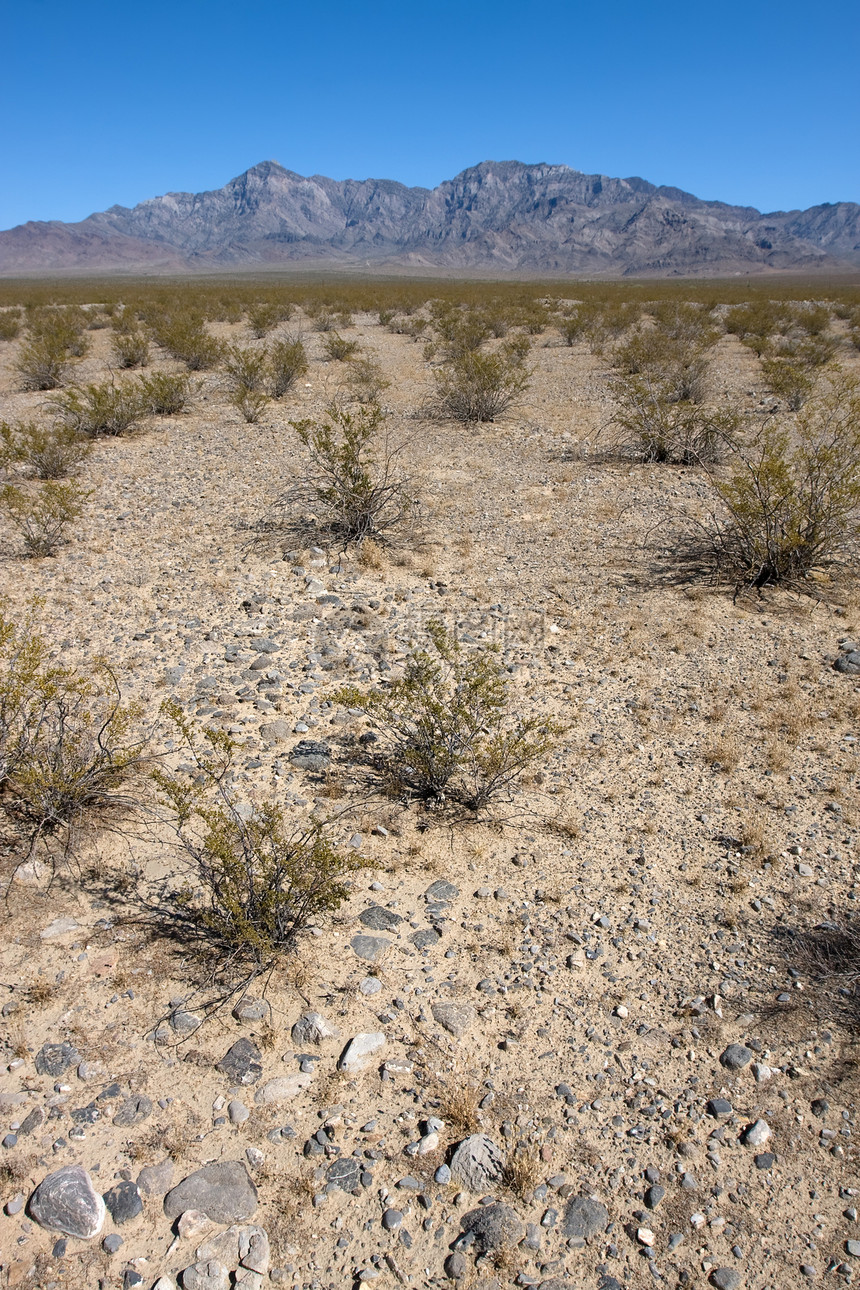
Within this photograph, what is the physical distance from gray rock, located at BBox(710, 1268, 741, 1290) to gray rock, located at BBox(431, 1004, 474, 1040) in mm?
1159

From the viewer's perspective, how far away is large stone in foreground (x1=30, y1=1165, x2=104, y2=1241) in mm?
2438

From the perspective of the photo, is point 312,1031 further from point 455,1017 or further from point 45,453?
point 45,453

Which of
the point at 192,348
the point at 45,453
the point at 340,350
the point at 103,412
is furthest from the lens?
the point at 340,350

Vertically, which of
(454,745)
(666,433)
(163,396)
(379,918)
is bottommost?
(379,918)

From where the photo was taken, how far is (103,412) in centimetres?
1186

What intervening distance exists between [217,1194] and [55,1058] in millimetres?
930

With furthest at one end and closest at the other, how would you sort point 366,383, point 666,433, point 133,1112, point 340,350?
1. point 340,350
2. point 366,383
3. point 666,433
4. point 133,1112

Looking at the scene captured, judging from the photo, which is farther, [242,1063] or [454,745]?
[454,745]

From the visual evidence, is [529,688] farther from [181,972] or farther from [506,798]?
[181,972]

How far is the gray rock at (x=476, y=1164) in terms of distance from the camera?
2.60m

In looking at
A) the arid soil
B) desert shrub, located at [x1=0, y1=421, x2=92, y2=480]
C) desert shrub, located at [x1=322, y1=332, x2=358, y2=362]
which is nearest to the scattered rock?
the arid soil

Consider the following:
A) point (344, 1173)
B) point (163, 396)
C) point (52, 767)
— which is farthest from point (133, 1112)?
point (163, 396)

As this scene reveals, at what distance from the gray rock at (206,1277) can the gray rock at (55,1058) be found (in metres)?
0.97

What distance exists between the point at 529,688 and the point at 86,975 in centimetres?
341
